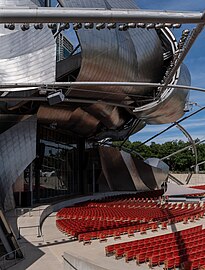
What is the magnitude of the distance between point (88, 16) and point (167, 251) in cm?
898

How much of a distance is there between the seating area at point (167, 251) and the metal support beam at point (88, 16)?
7.11 m

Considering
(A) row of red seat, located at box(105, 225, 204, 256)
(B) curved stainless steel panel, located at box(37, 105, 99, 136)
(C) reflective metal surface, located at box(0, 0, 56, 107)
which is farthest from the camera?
(B) curved stainless steel panel, located at box(37, 105, 99, 136)

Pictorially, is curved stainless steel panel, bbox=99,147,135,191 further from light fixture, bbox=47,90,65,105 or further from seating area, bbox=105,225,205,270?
seating area, bbox=105,225,205,270

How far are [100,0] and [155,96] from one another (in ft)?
32.3

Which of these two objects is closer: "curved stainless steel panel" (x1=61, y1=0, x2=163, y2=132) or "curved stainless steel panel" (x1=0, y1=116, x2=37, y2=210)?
"curved stainless steel panel" (x1=0, y1=116, x2=37, y2=210)

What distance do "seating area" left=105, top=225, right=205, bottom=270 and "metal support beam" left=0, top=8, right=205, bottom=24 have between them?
280 inches

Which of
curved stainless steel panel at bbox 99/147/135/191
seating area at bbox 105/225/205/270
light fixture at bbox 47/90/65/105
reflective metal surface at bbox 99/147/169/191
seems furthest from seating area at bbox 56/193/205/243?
reflective metal surface at bbox 99/147/169/191

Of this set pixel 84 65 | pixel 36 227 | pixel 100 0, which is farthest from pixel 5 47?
pixel 36 227

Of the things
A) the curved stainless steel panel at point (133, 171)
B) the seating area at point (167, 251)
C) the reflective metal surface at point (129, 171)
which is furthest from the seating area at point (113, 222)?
the curved stainless steel panel at point (133, 171)

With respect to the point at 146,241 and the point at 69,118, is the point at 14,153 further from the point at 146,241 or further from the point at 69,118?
the point at 146,241

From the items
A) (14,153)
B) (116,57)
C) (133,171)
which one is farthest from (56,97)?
(133,171)

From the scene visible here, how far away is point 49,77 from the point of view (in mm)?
23266

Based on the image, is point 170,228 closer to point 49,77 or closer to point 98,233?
point 98,233

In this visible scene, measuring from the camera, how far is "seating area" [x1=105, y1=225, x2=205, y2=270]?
1088 centimetres
